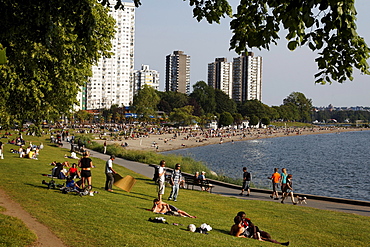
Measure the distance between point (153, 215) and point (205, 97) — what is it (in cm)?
13580

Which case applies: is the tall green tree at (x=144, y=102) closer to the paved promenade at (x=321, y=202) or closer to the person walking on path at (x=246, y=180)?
the paved promenade at (x=321, y=202)

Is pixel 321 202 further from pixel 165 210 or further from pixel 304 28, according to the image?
pixel 304 28

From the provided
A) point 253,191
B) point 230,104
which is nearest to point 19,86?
point 253,191

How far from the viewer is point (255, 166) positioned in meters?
52.2

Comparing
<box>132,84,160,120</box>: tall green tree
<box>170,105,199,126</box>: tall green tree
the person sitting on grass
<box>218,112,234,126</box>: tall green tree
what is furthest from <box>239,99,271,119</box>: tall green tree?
the person sitting on grass

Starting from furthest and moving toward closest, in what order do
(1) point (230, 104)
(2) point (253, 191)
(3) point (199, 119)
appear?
(1) point (230, 104)
(3) point (199, 119)
(2) point (253, 191)

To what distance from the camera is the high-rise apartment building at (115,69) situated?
14588 cm

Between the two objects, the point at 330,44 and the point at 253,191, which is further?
the point at 253,191

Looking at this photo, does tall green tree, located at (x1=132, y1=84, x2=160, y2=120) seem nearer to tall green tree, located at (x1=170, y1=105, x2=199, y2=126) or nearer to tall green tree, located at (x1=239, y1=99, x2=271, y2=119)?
tall green tree, located at (x1=170, y1=105, x2=199, y2=126)

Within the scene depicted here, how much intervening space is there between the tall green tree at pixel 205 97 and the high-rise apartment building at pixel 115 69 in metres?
27.8

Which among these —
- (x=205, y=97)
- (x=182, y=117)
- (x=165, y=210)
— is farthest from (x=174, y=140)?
(x=165, y=210)

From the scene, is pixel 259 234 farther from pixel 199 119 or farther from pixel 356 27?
pixel 199 119

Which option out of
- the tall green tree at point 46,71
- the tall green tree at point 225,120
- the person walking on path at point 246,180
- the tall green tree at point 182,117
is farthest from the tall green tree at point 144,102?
the person walking on path at point 246,180

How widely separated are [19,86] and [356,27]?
13395mm
